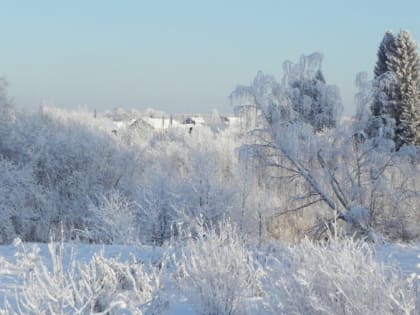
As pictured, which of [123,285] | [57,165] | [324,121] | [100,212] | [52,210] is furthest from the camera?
[57,165]

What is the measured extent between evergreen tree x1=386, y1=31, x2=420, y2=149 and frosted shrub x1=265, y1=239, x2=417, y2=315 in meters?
22.2

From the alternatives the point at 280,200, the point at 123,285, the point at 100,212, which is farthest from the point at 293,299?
the point at 280,200

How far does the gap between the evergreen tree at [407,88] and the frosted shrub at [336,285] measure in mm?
22155

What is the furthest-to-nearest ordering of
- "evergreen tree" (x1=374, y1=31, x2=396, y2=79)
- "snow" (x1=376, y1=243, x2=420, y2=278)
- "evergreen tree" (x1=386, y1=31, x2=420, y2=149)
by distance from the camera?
"evergreen tree" (x1=374, y1=31, x2=396, y2=79)
"evergreen tree" (x1=386, y1=31, x2=420, y2=149)
"snow" (x1=376, y1=243, x2=420, y2=278)

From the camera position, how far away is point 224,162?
83.8 ft

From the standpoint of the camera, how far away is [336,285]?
4621mm

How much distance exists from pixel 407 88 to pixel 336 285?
25.1 metres

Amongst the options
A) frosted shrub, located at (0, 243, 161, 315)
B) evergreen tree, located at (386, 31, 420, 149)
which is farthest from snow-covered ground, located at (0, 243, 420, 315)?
evergreen tree, located at (386, 31, 420, 149)

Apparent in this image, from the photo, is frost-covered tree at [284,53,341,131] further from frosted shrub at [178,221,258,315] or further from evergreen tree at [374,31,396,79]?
evergreen tree at [374,31,396,79]

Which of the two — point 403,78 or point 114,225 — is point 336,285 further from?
point 403,78

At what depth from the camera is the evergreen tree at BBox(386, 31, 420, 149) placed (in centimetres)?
2740

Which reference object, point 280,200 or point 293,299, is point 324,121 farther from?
point 293,299

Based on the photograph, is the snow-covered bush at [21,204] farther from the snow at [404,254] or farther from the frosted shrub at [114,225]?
the snow at [404,254]

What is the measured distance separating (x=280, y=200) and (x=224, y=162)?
259 inches
